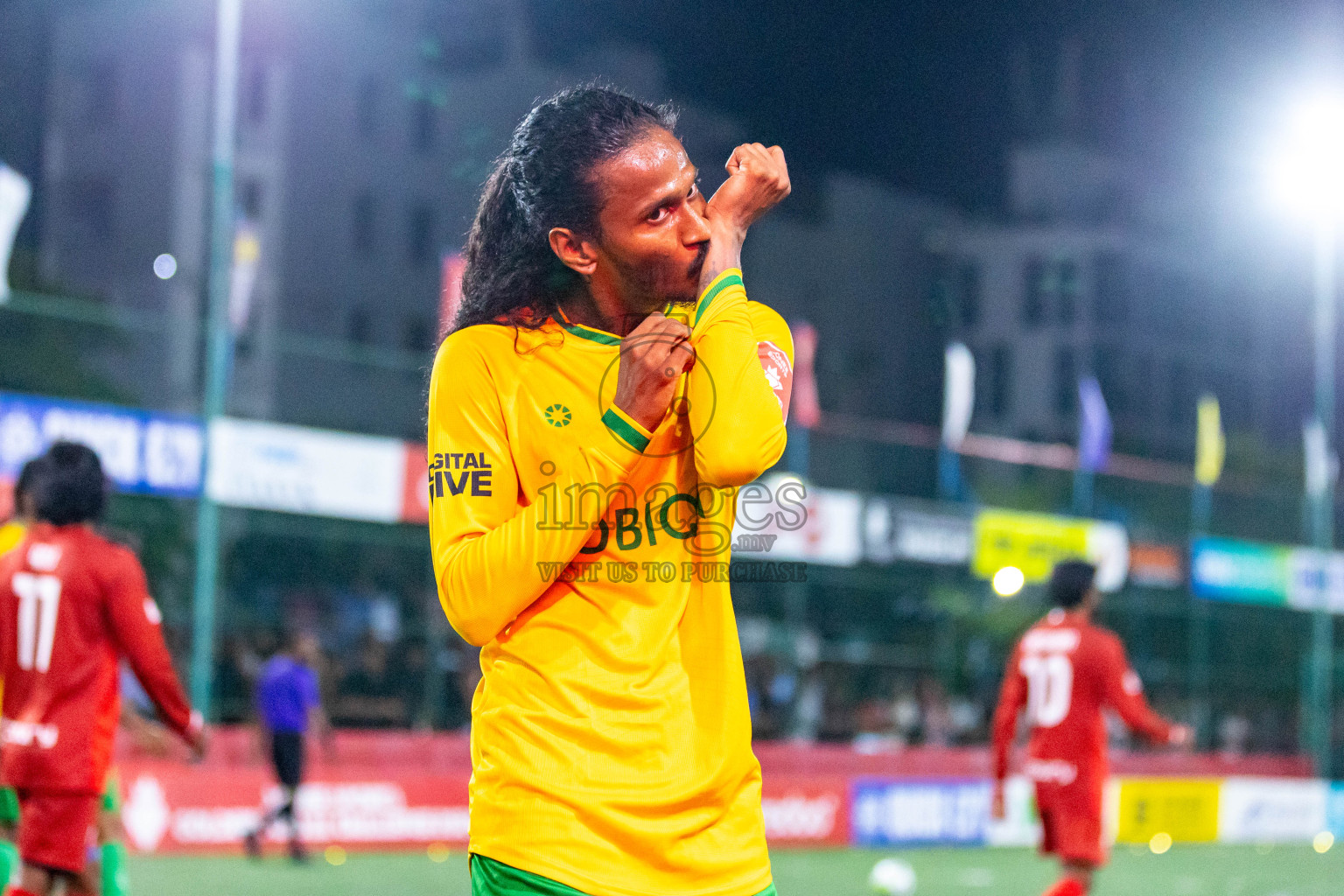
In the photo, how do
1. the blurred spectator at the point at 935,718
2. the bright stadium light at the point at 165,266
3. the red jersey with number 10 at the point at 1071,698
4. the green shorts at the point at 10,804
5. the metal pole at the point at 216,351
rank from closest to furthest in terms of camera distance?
the green shorts at the point at 10,804, the red jersey with number 10 at the point at 1071,698, the metal pole at the point at 216,351, the blurred spectator at the point at 935,718, the bright stadium light at the point at 165,266

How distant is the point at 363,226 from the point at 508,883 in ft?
131

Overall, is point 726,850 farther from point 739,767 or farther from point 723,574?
point 723,574

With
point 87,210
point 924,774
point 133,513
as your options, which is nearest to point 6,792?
point 133,513

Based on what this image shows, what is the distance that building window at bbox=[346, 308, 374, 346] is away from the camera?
40.8 m

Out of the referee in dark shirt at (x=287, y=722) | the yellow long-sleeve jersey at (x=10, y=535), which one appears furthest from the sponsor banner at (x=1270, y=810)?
the yellow long-sleeve jersey at (x=10, y=535)

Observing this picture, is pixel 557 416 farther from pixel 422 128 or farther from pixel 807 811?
pixel 422 128

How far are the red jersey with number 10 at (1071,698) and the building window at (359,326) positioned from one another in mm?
33553

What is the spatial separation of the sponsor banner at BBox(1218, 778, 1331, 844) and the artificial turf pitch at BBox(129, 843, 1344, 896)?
2.10m

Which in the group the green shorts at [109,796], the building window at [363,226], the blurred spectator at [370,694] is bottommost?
the blurred spectator at [370,694]

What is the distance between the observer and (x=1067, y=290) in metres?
59.5

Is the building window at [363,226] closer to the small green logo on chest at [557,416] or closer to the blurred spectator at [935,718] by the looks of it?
the blurred spectator at [935,718]

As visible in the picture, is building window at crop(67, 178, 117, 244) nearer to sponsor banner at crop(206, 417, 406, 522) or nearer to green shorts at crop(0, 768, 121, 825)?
sponsor banner at crop(206, 417, 406, 522)

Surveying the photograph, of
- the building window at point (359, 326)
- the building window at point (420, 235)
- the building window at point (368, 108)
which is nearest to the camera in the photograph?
the building window at point (359, 326)

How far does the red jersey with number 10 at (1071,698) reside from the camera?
8453mm
